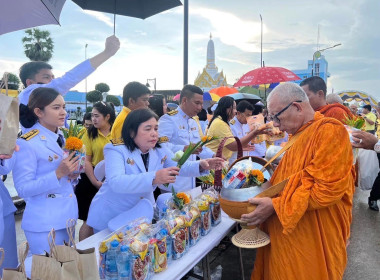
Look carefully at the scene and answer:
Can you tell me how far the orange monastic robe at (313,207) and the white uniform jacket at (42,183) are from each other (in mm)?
1466

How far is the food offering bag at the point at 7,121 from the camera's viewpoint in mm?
1328

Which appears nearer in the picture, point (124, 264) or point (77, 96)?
point (124, 264)

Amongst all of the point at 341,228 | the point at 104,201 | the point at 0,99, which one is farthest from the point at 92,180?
the point at 341,228

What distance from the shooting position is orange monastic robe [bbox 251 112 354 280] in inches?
68.9

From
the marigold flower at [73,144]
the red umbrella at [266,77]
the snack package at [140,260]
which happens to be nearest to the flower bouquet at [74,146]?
the marigold flower at [73,144]

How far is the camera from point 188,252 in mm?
1931

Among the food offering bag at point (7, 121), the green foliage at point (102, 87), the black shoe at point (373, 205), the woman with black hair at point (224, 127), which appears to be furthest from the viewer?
the green foliage at point (102, 87)

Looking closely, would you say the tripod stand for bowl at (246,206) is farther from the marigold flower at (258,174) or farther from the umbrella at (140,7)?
the umbrella at (140,7)

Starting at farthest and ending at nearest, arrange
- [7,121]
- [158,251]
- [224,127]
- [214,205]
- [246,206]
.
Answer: [224,127]
[214,205]
[246,206]
[158,251]
[7,121]

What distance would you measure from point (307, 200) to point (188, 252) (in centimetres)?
83

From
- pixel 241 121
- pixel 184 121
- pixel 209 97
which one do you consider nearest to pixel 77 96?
pixel 209 97

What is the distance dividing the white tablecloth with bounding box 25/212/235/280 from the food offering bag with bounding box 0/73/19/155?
685 mm

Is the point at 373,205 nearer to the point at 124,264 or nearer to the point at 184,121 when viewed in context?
the point at 184,121

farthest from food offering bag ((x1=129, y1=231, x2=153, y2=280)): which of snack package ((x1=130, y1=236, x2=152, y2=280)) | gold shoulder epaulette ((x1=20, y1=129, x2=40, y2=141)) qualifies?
gold shoulder epaulette ((x1=20, y1=129, x2=40, y2=141))
